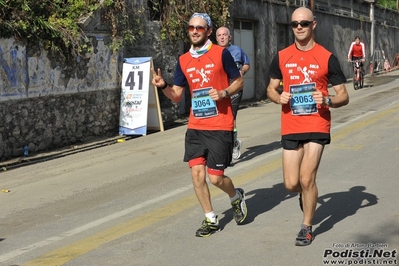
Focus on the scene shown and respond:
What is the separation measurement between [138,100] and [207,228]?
871cm

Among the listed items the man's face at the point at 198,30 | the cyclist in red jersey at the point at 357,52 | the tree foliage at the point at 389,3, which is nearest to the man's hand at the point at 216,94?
the man's face at the point at 198,30

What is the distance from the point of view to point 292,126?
6.38 m

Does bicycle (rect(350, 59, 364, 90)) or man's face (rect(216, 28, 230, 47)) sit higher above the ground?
man's face (rect(216, 28, 230, 47))

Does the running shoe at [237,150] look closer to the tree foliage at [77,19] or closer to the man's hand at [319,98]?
the tree foliage at [77,19]

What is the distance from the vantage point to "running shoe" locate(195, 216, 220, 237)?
263 inches

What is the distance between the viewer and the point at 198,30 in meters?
6.57

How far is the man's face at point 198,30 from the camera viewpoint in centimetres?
656

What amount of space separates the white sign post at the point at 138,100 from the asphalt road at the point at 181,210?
5.80ft

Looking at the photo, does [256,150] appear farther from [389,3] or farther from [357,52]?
[389,3]

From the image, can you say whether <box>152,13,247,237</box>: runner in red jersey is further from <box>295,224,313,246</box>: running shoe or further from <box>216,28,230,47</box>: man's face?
<box>216,28,230,47</box>: man's face

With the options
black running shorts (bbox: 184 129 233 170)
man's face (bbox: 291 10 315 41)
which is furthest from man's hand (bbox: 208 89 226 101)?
man's face (bbox: 291 10 315 41)

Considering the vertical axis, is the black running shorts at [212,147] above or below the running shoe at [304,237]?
above

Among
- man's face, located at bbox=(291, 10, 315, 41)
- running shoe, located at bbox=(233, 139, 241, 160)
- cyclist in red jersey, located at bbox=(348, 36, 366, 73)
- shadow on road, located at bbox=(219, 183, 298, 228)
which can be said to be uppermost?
man's face, located at bbox=(291, 10, 315, 41)

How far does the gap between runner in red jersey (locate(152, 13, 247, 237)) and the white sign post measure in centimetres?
820
